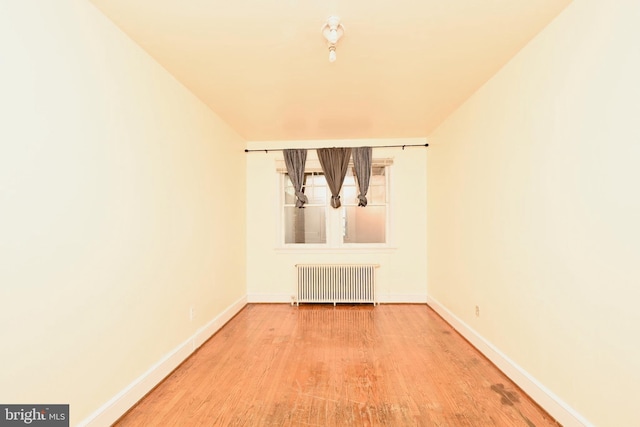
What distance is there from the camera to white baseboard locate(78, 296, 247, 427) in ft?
5.88

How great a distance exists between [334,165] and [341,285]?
181cm

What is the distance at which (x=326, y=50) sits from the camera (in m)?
2.20

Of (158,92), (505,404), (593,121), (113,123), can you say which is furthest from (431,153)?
(113,123)

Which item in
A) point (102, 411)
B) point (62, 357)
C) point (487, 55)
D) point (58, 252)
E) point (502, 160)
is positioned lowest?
point (102, 411)

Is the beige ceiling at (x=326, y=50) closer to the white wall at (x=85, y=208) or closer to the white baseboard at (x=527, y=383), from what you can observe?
the white wall at (x=85, y=208)

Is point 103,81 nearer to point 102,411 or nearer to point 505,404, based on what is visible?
point 102,411

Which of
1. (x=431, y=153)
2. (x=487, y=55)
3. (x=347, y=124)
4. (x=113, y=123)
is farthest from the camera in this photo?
(x=431, y=153)

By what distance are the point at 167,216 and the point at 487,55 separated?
288 cm

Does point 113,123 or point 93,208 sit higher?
point 113,123

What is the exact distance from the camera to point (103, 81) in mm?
1858

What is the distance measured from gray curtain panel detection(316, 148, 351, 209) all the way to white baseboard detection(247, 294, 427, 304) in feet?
5.39

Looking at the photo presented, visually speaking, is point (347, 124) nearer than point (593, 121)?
No

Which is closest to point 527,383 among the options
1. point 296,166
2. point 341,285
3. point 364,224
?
point 341,285

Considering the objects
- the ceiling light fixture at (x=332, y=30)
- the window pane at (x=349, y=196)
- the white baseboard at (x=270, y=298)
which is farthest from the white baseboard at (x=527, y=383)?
the ceiling light fixture at (x=332, y=30)
